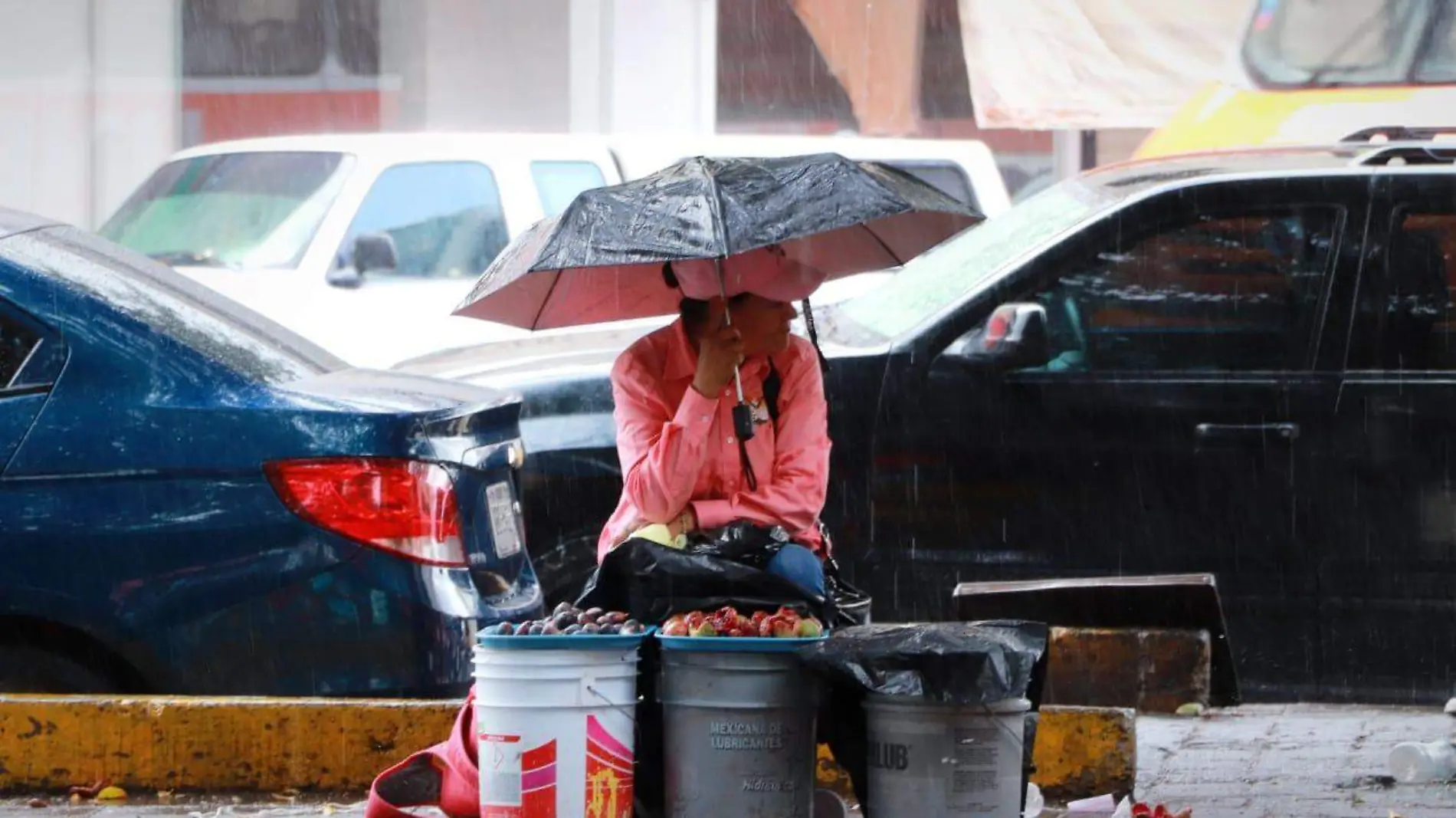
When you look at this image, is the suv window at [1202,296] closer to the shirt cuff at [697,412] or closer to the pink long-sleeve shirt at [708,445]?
the pink long-sleeve shirt at [708,445]

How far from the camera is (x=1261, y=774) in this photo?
246 inches

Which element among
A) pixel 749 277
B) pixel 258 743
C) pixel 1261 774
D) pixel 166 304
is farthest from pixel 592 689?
pixel 1261 774

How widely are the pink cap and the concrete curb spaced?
1343mm

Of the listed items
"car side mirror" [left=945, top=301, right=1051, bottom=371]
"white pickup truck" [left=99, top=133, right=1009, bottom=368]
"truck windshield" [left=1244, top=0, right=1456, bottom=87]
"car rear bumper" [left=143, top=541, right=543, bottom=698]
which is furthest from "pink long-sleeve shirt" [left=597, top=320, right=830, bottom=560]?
"truck windshield" [left=1244, top=0, right=1456, bottom=87]

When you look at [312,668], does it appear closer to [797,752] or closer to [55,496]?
[55,496]

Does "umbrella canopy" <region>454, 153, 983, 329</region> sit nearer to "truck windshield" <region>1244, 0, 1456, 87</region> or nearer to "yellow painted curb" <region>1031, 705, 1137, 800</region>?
"yellow painted curb" <region>1031, 705, 1137, 800</region>

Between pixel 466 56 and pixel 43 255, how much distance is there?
1206 centimetres

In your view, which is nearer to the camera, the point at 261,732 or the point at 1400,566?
the point at 261,732

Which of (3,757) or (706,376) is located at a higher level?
(706,376)

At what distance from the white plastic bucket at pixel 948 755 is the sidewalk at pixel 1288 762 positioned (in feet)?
3.98

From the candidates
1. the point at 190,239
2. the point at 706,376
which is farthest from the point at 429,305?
the point at 706,376

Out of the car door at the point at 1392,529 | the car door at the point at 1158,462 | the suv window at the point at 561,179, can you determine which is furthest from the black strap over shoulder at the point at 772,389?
the suv window at the point at 561,179

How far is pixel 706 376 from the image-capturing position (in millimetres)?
5027

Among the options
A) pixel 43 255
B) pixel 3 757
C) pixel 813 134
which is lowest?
pixel 3 757
